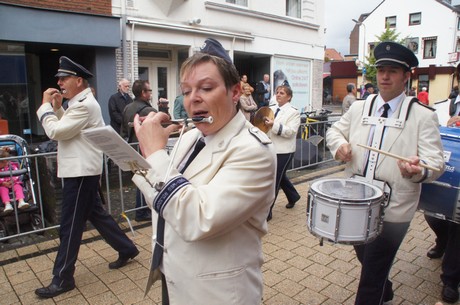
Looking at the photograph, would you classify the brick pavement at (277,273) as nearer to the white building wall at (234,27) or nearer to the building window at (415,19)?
the white building wall at (234,27)

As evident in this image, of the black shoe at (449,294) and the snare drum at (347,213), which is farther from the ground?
the snare drum at (347,213)

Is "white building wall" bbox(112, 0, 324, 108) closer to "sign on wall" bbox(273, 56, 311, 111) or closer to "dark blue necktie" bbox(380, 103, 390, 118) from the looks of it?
"sign on wall" bbox(273, 56, 311, 111)

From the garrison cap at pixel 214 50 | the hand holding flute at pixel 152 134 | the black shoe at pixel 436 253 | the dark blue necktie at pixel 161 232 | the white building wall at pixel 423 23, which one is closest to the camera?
the hand holding flute at pixel 152 134

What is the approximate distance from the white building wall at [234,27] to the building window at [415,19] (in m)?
34.5

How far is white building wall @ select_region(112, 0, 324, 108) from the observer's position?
10.9 meters

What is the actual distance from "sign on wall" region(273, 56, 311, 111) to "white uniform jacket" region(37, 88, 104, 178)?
1223 centimetres

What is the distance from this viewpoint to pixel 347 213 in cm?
250

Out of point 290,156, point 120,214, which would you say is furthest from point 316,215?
point 120,214

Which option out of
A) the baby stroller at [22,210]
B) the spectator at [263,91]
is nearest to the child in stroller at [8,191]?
the baby stroller at [22,210]

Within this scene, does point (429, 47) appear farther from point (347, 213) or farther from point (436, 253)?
point (347, 213)

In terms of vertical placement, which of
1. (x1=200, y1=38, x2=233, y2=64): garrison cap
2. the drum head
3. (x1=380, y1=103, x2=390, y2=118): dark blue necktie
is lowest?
the drum head

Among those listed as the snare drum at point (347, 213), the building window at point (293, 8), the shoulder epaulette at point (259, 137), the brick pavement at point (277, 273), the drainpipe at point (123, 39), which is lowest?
the brick pavement at point (277, 273)

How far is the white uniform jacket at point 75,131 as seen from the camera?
3521 millimetres

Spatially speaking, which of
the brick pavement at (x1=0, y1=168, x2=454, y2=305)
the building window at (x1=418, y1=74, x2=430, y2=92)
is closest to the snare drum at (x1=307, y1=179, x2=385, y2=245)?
the brick pavement at (x1=0, y1=168, x2=454, y2=305)
